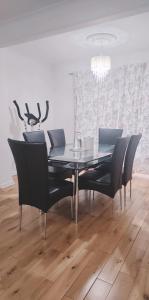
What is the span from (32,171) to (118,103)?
3120 millimetres

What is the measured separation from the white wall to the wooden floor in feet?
3.73

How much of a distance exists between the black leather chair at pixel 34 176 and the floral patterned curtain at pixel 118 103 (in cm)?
273

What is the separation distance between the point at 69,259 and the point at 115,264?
38 cm

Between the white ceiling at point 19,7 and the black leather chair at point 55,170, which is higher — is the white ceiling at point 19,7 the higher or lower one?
the higher one

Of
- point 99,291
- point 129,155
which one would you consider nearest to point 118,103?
point 129,155

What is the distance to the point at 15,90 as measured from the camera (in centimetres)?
413

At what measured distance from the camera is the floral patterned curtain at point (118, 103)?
14.1 ft

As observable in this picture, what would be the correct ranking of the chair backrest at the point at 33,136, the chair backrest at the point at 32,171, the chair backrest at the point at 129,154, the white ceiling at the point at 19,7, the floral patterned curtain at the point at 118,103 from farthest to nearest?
the floral patterned curtain at the point at 118,103 → the chair backrest at the point at 33,136 → the chair backrest at the point at 129,154 → the white ceiling at the point at 19,7 → the chair backrest at the point at 32,171

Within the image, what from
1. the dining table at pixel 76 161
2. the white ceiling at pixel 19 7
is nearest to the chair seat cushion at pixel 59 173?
the dining table at pixel 76 161

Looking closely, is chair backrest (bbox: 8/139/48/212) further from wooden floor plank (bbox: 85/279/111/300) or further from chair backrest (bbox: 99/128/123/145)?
chair backrest (bbox: 99/128/123/145)

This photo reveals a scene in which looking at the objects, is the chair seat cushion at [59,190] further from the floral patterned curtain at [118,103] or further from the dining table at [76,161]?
the floral patterned curtain at [118,103]

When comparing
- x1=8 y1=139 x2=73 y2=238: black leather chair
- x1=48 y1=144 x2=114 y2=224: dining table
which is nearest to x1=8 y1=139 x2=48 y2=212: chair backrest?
x1=8 y1=139 x2=73 y2=238: black leather chair

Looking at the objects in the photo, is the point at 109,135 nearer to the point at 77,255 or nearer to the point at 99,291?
the point at 77,255

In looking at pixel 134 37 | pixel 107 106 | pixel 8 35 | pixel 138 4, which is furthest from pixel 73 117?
pixel 138 4
